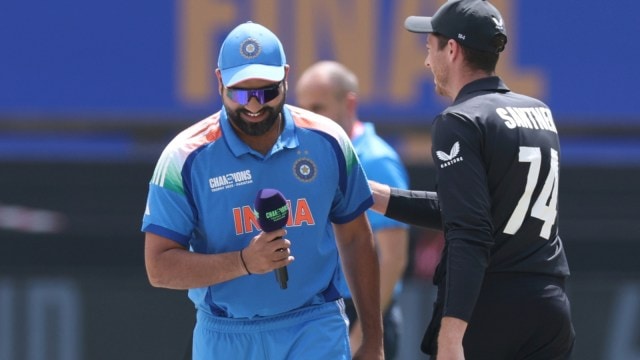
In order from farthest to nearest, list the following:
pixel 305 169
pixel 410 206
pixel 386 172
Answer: pixel 386 172 < pixel 410 206 < pixel 305 169

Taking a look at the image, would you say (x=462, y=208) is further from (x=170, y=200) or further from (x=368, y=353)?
(x=170, y=200)

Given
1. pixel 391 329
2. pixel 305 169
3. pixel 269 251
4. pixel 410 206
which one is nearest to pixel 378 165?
pixel 391 329

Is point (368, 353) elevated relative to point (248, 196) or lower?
lower

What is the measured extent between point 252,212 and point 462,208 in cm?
63

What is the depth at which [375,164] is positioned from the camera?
5.52m

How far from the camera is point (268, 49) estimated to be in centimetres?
385

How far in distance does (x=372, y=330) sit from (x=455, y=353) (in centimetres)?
58

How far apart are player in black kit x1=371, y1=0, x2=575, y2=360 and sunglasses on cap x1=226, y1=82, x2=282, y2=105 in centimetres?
47

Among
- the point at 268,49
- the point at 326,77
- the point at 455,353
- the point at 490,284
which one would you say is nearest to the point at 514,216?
the point at 490,284

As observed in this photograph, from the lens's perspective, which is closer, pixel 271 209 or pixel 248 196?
pixel 271 209

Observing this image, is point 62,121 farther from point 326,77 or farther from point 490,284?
point 490,284

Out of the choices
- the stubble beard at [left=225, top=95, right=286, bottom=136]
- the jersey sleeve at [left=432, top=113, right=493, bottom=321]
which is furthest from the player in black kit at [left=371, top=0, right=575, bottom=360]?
the stubble beard at [left=225, top=95, right=286, bottom=136]

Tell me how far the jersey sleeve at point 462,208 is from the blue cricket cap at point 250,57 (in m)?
0.50

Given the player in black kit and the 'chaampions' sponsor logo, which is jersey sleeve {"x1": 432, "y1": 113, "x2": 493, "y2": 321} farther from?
the 'chaampions' sponsor logo
